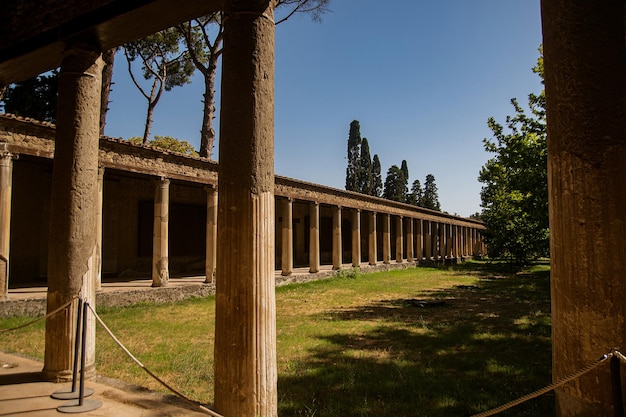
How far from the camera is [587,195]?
9.32 feet

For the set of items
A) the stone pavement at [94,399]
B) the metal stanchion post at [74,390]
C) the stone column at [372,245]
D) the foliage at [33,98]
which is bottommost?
the stone pavement at [94,399]

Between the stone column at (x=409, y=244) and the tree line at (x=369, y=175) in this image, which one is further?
the tree line at (x=369, y=175)

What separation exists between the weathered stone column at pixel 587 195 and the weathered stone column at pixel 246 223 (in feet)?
7.52

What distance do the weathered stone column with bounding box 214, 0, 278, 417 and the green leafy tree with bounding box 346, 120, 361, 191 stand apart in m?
50.9

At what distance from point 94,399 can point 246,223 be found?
2.83 m

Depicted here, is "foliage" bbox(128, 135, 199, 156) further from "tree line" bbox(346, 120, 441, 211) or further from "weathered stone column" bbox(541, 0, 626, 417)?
"weathered stone column" bbox(541, 0, 626, 417)

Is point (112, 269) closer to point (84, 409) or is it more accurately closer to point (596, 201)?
point (84, 409)

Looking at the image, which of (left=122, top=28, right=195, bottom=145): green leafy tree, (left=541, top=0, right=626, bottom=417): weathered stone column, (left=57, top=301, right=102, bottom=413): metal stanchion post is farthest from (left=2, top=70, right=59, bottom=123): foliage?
(left=541, top=0, right=626, bottom=417): weathered stone column

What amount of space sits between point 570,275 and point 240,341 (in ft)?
8.60

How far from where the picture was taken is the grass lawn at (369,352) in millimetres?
5422

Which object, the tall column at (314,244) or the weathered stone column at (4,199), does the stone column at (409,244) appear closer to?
the tall column at (314,244)

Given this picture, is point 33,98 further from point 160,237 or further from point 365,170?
point 365,170

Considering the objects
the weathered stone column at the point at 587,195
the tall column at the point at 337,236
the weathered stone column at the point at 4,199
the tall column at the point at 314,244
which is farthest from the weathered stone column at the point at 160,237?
the weathered stone column at the point at 587,195

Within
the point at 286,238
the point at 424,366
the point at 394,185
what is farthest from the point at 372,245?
the point at 394,185
